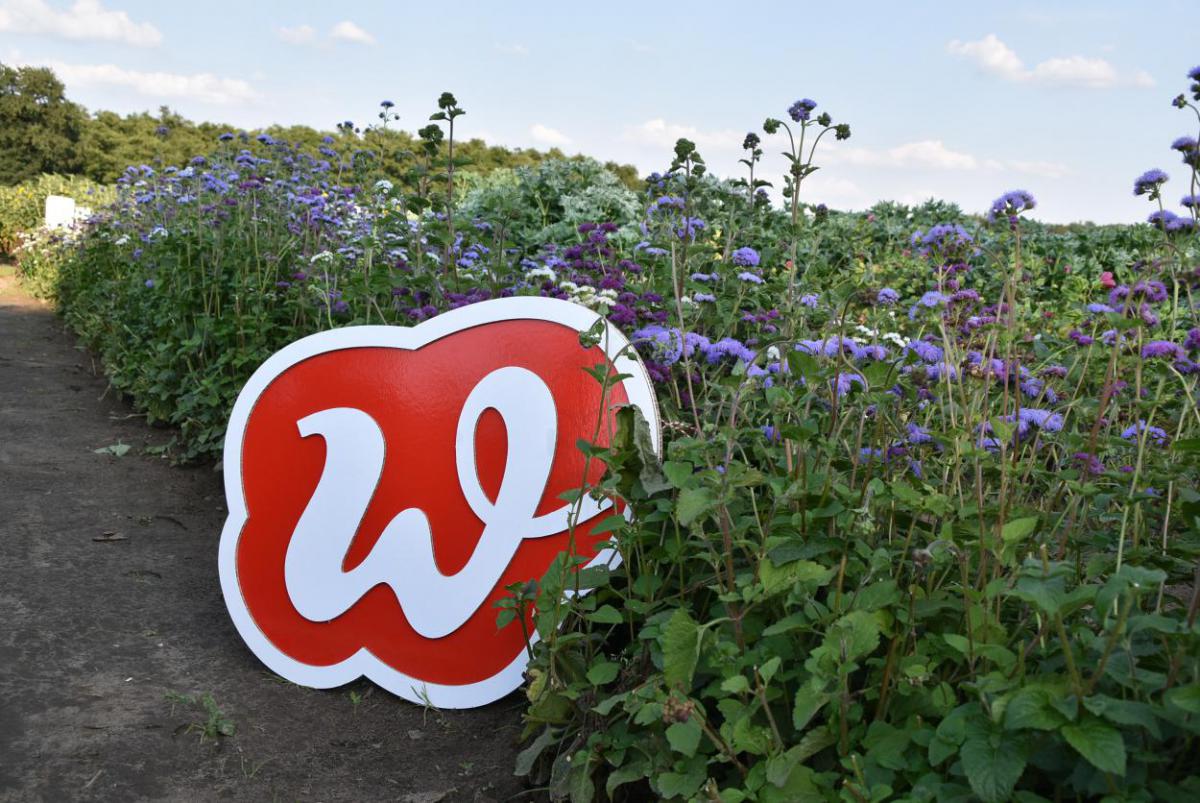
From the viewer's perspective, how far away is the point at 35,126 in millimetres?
36719

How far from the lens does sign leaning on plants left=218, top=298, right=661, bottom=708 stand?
2.97m

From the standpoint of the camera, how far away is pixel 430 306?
412 centimetres

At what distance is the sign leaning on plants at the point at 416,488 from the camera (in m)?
2.97

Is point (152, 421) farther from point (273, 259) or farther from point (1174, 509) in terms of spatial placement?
point (1174, 509)

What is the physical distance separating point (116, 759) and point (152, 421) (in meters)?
3.60

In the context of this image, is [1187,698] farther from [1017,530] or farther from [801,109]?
[801,109]

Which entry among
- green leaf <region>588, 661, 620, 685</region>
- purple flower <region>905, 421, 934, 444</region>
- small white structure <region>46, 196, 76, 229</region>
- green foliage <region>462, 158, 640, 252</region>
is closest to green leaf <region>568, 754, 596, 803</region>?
green leaf <region>588, 661, 620, 685</region>

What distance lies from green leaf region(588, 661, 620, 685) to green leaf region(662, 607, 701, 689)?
0.35 m

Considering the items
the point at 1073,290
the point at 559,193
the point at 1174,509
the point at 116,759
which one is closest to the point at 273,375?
the point at 116,759

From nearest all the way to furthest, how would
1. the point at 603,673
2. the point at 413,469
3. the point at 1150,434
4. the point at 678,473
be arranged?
the point at 678,473 → the point at 603,673 → the point at 1150,434 → the point at 413,469

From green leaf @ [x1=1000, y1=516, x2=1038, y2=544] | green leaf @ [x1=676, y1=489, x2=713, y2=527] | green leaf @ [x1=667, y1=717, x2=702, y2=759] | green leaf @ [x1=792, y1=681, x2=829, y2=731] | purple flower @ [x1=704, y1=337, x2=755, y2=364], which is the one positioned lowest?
green leaf @ [x1=667, y1=717, x2=702, y2=759]

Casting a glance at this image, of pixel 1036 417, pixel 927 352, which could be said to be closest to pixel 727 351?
pixel 927 352

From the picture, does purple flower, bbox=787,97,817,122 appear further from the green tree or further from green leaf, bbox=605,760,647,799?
the green tree

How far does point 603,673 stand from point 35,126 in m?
41.4
